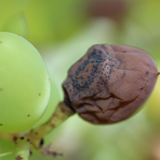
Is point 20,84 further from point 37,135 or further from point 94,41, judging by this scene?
point 94,41

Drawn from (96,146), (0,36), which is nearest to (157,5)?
(96,146)

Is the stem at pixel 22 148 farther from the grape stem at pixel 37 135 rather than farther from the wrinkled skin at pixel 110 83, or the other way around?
the wrinkled skin at pixel 110 83

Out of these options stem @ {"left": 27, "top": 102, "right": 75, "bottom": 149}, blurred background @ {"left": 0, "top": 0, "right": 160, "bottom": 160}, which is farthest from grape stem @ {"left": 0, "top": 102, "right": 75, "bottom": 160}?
blurred background @ {"left": 0, "top": 0, "right": 160, "bottom": 160}

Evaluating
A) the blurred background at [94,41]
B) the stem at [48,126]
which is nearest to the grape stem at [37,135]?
the stem at [48,126]

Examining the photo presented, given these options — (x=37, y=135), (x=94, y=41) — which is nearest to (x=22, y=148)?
(x=37, y=135)

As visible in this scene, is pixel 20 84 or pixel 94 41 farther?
pixel 94 41

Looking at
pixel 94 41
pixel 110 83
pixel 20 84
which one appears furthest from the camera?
pixel 94 41

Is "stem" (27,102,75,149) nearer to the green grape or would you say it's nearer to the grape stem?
the grape stem
